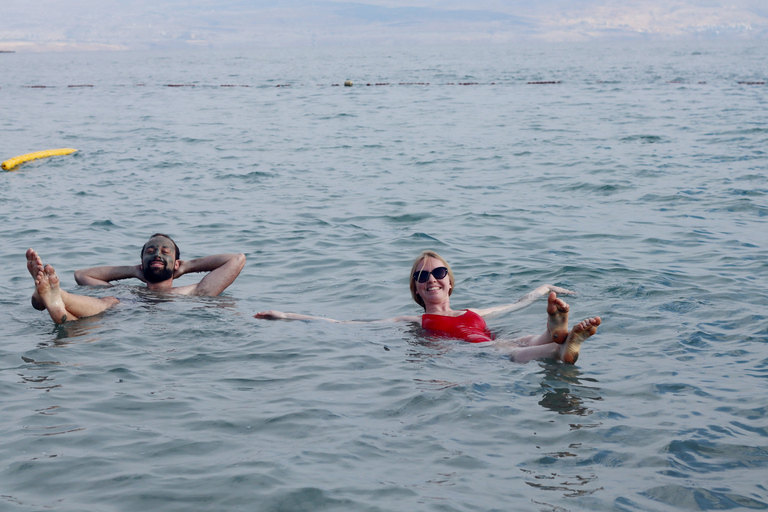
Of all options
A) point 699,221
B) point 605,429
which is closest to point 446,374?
point 605,429

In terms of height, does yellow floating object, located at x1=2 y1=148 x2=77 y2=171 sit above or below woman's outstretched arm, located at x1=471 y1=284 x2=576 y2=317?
above

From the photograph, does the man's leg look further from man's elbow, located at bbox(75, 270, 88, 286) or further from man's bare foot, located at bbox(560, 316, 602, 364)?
man's bare foot, located at bbox(560, 316, 602, 364)

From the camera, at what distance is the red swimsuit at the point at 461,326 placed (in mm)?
8000

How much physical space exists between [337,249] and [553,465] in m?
7.53

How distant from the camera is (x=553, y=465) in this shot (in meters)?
5.36

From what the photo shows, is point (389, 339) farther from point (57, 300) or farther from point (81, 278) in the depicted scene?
point (81, 278)

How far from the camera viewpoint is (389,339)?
27.1 feet

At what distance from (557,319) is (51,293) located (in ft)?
16.1

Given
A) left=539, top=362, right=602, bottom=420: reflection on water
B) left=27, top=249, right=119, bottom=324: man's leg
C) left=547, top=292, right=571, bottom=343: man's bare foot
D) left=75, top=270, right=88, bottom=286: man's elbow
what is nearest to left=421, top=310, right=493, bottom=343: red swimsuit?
left=539, top=362, right=602, bottom=420: reflection on water

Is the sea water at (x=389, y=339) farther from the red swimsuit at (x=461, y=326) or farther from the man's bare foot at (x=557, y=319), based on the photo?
the man's bare foot at (x=557, y=319)

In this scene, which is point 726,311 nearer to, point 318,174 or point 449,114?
point 318,174

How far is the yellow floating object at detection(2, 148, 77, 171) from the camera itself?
757 inches

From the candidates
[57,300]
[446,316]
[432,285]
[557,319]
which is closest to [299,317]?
[432,285]

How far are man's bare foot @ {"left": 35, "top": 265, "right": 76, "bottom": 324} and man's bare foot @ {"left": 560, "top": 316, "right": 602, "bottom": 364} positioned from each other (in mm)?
4786
